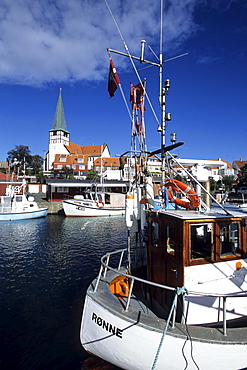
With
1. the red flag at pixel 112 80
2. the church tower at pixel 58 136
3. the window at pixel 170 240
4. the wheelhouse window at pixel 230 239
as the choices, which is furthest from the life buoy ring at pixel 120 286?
the church tower at pixel 58 136

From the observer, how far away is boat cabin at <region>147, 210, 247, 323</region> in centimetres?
557

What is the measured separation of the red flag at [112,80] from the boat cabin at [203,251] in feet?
17.1

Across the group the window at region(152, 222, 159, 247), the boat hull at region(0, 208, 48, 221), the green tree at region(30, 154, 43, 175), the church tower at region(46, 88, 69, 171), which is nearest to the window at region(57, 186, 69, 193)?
Answer: the boat hull at region(0, 208, 48, 221)

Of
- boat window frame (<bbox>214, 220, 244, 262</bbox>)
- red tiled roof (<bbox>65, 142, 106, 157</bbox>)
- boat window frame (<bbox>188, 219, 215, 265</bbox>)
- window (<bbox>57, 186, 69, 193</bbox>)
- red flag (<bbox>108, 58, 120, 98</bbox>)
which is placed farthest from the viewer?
red tiled roof (<bbox>65, 142, 106, 157</bbox>)

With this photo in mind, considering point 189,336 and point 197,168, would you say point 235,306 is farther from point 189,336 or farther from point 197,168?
point 197,168

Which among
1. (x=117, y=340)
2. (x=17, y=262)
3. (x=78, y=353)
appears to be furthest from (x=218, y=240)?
(x=17, y=262)

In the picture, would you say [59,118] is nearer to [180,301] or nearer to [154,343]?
[180,301]

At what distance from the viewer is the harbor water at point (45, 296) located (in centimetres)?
630

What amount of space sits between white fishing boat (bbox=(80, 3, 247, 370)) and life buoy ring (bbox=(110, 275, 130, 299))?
25cm

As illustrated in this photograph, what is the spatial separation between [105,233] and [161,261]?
678 inches

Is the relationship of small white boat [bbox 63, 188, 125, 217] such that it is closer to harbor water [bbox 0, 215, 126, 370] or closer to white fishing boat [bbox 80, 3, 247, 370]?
harbor water [bbox 0, 215, 126, 370]

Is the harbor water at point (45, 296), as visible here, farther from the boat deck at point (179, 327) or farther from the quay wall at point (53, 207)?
the quay wall at point (53, 207)

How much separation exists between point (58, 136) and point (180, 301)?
11352 cm

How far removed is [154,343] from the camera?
15.4 feet
